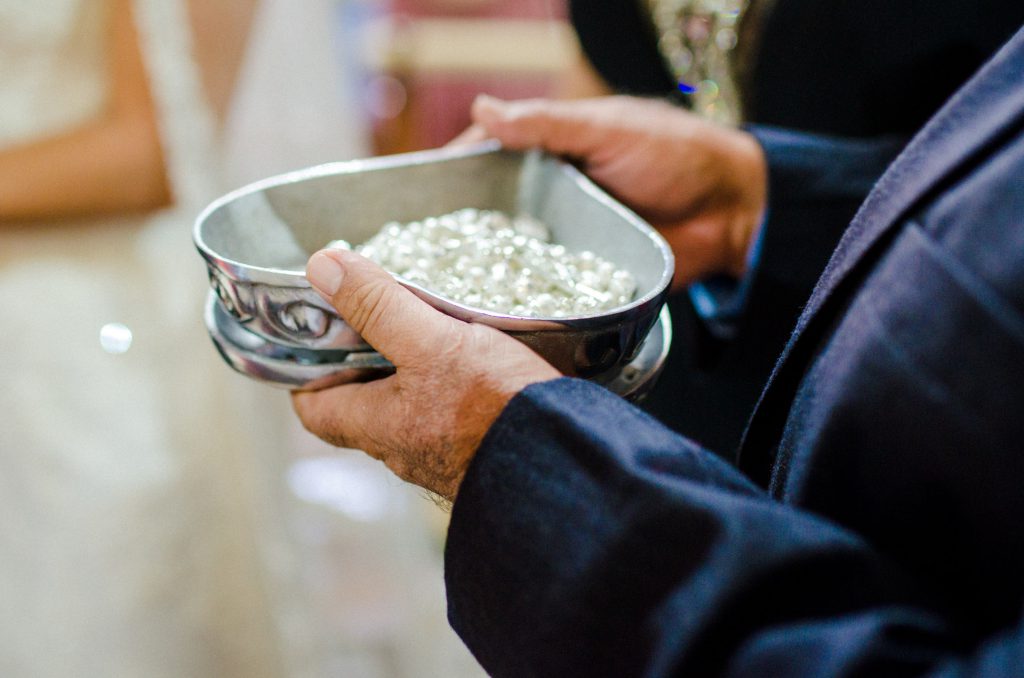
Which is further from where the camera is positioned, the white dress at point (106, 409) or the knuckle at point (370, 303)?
the white dress at point (106, 409)

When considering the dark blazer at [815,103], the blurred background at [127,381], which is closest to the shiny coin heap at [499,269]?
the dark blazer at [815,103]

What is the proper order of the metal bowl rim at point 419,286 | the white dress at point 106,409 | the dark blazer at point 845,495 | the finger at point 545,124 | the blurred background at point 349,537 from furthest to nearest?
the blurred background at point 349,537 → the white dress at point 106,409 → the finger at point 545,124 → the metal bowl rim at point 419,286 → the dark blazer at point 845,495

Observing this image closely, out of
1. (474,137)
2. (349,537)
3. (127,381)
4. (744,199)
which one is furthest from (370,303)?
(349,537)

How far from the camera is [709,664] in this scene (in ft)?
0.81

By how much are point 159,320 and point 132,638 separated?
31cm

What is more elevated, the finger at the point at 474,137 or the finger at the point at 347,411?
the finger at the point at 474,137

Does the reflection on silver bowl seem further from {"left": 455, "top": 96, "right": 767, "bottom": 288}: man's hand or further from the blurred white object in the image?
→ the blurred white object

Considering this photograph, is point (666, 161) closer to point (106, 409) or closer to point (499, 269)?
point (499, 269)

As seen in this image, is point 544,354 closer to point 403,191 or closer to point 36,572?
point 403,191

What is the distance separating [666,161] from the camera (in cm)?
56

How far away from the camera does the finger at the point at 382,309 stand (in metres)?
0.33

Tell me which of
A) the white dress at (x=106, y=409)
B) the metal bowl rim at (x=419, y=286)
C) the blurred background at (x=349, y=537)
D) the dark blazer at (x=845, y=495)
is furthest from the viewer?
the blurred background at (x=349, y=537)

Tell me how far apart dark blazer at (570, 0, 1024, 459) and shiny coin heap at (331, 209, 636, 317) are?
135 mm

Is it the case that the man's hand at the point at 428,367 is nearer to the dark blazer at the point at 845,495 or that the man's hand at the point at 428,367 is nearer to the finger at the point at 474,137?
the dark blazer at the point at 845,495
